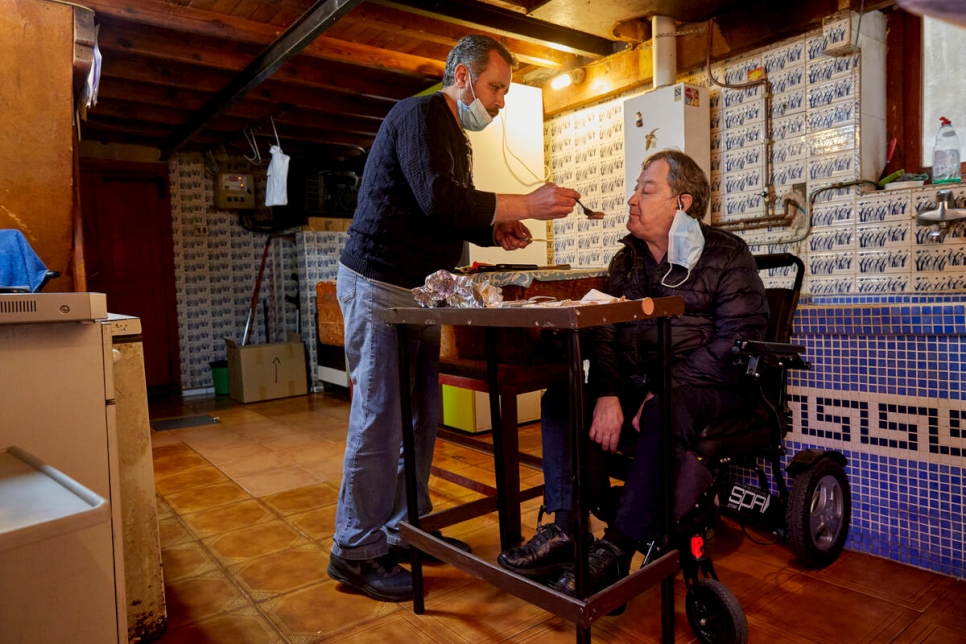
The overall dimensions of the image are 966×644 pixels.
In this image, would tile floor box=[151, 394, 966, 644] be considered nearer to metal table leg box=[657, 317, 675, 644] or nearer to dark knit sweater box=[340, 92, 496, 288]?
metal table leg box=[657, 317, 675, 644]

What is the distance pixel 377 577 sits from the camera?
1.79m

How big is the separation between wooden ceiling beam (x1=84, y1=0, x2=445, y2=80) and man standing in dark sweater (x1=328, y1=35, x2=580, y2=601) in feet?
5.30

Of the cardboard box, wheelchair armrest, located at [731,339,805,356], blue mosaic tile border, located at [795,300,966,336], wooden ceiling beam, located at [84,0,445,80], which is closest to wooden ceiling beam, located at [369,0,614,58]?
wooden ceiling beam, located at [84,0,445,80]

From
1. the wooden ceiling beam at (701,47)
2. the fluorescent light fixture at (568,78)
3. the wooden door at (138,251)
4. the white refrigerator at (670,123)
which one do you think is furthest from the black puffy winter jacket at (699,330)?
the wooden door at (138,251)

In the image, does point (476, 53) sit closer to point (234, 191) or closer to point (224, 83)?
point (224, 83)

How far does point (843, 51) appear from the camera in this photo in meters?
2.91

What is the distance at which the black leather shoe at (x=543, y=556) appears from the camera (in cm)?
147

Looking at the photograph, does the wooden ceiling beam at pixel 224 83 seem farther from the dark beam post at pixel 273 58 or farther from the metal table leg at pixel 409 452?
the metal table leg at pixel 409 452

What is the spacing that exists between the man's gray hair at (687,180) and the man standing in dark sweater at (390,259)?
416 millimetres

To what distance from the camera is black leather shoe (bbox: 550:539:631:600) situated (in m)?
1.37

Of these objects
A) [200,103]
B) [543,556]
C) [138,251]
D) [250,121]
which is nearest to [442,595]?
[543,556]

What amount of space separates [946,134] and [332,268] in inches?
176

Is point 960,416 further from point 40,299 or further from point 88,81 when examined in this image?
point 88,81

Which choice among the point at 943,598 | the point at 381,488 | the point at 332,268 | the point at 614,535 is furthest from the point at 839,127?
the point at 332,268
